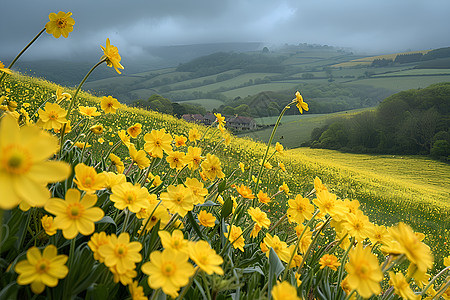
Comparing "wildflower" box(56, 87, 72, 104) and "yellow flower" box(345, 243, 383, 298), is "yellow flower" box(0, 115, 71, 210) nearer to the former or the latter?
"yellow flower" box(345, 243, 383, 298)

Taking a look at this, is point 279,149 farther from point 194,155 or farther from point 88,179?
point 88,179

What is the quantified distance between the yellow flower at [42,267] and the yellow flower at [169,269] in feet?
0.92

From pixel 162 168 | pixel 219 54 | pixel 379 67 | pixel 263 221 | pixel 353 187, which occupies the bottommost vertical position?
pixel 353 187

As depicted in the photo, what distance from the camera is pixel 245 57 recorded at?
447 feet

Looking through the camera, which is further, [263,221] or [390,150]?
[390,150]

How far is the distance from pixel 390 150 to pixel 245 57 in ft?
373

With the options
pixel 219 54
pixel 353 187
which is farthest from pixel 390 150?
→ pixel 219 54

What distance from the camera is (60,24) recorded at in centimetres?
173

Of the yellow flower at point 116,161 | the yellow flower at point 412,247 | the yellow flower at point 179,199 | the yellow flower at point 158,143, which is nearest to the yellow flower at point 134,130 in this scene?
the yellow flower at point 116,161

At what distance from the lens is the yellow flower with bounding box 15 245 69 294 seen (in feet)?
2.56

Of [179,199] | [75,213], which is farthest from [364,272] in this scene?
[75,213]

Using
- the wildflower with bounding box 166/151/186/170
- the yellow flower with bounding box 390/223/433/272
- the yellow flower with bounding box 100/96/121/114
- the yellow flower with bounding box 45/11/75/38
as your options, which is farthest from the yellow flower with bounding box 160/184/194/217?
the yellow flower with bounding box 45/11/75/38

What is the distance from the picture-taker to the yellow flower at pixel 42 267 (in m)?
0.78

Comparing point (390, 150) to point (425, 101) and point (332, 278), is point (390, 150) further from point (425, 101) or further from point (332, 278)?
point (332, 278)
